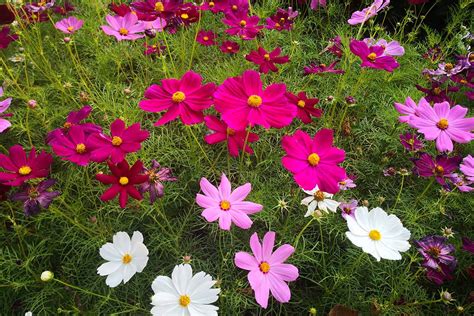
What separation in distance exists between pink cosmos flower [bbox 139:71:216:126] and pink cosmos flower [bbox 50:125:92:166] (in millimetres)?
163

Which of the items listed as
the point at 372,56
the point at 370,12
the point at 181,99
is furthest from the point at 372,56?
the point at 181,99

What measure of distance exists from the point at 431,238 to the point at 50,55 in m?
1.71

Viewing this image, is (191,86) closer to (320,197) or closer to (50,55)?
(320,197)

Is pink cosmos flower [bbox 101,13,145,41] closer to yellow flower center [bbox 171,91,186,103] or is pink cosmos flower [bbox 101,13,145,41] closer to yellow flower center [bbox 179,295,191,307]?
yellow flower center [bbox 171,91,186,103]

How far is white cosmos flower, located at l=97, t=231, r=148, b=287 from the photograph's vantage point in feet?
2.72

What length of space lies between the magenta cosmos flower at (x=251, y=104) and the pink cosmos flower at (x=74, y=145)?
32 centimetres

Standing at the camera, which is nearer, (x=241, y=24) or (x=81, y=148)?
(x=81, y=148)

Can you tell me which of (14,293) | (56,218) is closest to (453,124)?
(56,218)

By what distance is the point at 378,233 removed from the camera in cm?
82

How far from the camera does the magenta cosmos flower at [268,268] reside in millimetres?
795

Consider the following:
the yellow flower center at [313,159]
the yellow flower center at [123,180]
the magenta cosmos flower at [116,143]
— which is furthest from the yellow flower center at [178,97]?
the yellow flower center at [313,159]

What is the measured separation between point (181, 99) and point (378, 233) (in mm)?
523

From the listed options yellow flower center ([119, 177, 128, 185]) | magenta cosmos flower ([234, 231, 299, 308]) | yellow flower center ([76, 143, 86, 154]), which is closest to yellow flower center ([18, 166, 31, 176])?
yellow flower center ([76, 143, 86, 154])

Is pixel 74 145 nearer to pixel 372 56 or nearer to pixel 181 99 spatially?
pixel 181 99
